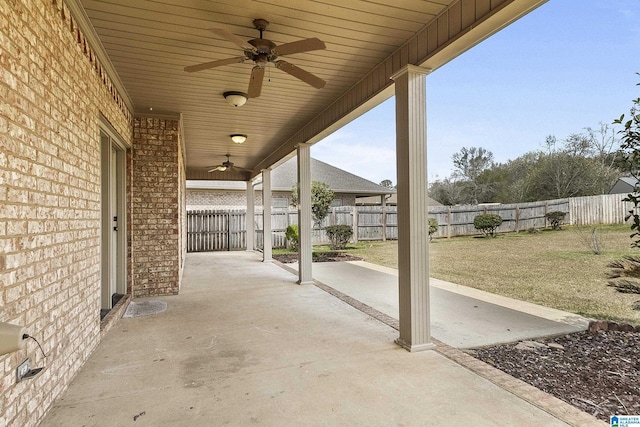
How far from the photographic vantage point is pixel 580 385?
2436 millimetres

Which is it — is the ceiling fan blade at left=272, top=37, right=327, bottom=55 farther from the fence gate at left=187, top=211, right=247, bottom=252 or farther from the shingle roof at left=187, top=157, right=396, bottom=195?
the shingle roof at left=187, top=157, right=396, bottom=195

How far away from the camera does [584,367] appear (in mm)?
2723

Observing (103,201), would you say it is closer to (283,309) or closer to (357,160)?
(283,309)

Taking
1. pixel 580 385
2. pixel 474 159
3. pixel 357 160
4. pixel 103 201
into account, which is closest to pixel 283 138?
pixel 103 201

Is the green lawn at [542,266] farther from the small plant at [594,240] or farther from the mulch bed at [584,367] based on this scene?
the mulch bed at [584,367]

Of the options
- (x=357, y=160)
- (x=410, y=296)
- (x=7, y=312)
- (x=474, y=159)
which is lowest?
(x=410, y=296)

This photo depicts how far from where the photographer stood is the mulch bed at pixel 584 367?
2234mm

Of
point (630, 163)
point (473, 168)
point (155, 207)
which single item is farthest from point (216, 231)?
point (473, 168)

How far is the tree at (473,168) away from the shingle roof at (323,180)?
4.50m

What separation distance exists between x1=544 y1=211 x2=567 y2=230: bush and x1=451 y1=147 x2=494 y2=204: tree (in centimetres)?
632

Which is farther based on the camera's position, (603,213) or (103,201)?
(603,213)

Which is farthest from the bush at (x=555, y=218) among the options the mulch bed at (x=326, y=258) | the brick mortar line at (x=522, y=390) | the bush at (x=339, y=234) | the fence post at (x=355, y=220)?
the brick mortar line at (x=522, y=390)

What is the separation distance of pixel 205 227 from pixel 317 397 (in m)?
10.7

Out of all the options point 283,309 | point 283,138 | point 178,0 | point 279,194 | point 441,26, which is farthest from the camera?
point 279,194
